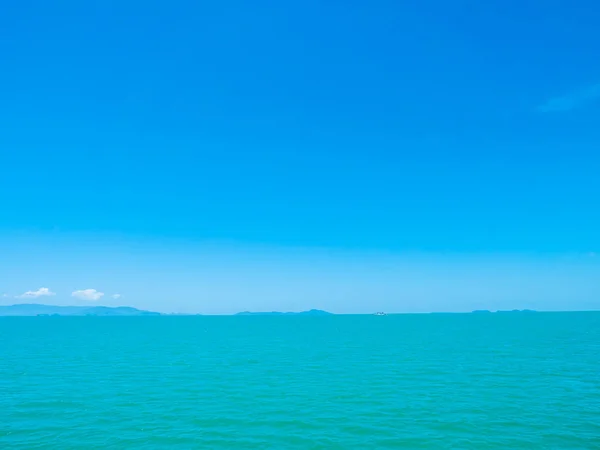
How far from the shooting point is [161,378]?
45.8 meters

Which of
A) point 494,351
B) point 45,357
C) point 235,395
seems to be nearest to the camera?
point 235,395

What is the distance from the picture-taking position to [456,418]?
2916 centimetres

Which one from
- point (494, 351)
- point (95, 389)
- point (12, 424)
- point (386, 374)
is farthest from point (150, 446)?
point (494, 351)

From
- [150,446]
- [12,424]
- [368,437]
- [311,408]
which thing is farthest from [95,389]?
[368,437]

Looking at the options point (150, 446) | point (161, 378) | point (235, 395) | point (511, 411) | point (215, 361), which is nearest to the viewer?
point (150, 446)

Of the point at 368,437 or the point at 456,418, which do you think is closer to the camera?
the point at 368,437

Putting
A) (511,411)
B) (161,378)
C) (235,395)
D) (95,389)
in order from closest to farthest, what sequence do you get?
(511,411)
(235,395)
(95,389)
(161,378)

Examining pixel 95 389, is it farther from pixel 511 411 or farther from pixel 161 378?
pixel 511 411

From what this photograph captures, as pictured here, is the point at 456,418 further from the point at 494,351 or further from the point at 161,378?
the point at 494,351

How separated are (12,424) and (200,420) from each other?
13823 millimetres

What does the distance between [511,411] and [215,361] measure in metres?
44.0

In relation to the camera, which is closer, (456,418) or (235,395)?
(456,418)

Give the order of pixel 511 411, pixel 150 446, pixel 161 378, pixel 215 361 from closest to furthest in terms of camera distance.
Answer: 1. pixel 150 446
2. pixel 511 411
3. pixel 161 378
4. pixel 215 361

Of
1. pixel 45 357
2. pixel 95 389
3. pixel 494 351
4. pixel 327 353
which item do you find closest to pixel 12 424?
pixel 95 389
